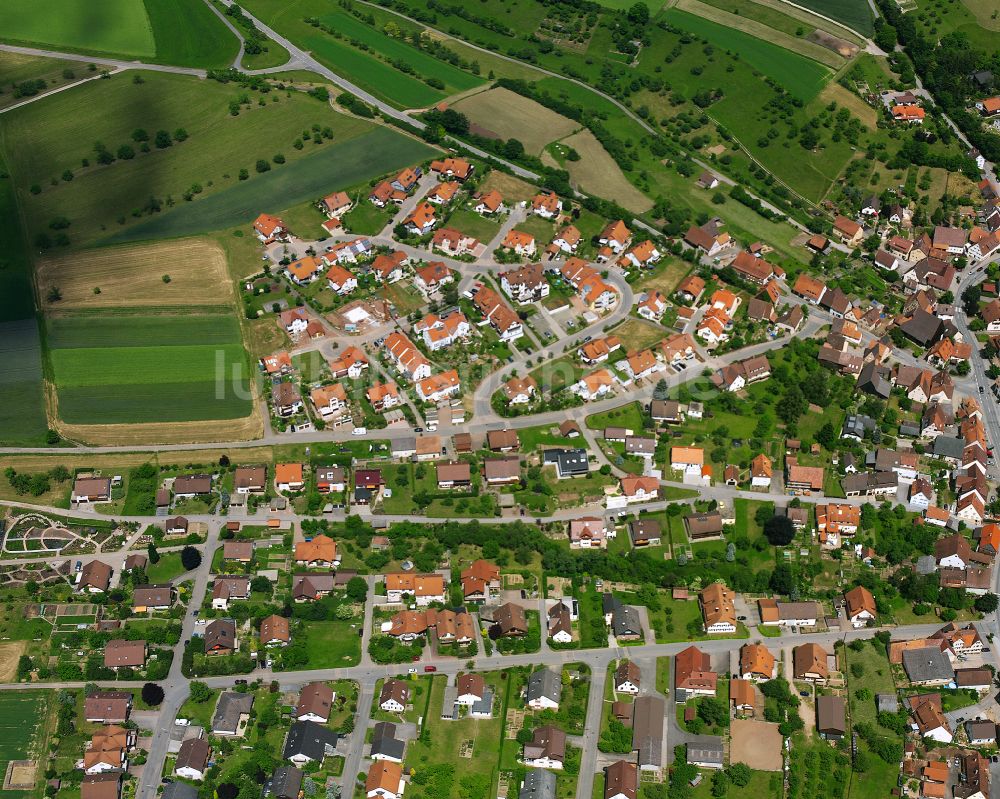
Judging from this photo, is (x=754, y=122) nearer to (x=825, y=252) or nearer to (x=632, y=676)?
(x=825, y=252)

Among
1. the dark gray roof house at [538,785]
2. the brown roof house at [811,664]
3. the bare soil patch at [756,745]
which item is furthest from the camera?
the brown roof house at [811,664]

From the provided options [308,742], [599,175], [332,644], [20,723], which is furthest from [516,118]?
[20,723]

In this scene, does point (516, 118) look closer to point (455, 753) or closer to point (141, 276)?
point (141, 276)

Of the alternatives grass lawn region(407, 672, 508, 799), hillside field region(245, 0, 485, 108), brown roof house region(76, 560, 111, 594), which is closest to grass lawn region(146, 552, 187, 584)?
brown roof house region(76, 560, 111, 594)

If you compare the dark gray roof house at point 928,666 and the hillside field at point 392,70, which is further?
the hillside field at point 392,70

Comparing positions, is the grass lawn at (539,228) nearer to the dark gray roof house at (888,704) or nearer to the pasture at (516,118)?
the pasture at (516,118)

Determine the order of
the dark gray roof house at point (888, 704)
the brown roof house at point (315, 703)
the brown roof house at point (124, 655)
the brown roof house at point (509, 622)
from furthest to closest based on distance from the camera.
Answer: the brown roof house at point (509, 622) < the brown roof house at point (124, 655) < the dark gray roof house at point (888, 704) < the brown roof house at point (315, 703)

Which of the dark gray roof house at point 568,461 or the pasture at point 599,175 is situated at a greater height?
the pasture at point 599,175


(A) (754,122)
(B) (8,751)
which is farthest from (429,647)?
(A) (754,122)

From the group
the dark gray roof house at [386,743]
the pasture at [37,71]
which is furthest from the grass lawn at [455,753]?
the pasture at [37,71]
